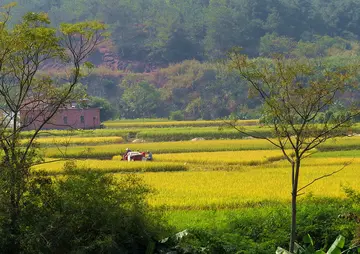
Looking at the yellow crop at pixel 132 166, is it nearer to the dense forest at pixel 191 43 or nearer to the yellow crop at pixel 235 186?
the yellow crop at pixel 235 186

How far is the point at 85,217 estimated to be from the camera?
385 inches

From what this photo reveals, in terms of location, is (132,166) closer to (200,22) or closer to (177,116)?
(177,116)

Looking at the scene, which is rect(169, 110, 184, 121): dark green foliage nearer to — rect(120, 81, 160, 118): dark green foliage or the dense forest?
the dense forest

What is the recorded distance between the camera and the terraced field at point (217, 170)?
15.3m

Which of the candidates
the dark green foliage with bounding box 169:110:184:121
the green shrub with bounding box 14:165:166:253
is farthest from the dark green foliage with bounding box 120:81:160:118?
the green shrub with bounding box 14:165:166:253

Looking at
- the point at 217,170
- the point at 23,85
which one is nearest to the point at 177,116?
the point at 217,170

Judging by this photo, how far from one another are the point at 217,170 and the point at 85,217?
45.2 feet

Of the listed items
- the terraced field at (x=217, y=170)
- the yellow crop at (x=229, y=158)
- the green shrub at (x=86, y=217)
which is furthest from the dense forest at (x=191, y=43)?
the green shrub at (x=86, y=217)

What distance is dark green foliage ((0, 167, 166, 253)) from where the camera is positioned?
376 inches

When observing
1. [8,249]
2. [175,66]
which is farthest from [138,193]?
[175,66]

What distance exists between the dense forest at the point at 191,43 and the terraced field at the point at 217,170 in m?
29.8

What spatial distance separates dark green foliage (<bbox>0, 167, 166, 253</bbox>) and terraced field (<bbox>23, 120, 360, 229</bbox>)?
0.53 meters

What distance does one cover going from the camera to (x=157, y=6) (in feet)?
357

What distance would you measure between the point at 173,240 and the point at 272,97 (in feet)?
8.46
